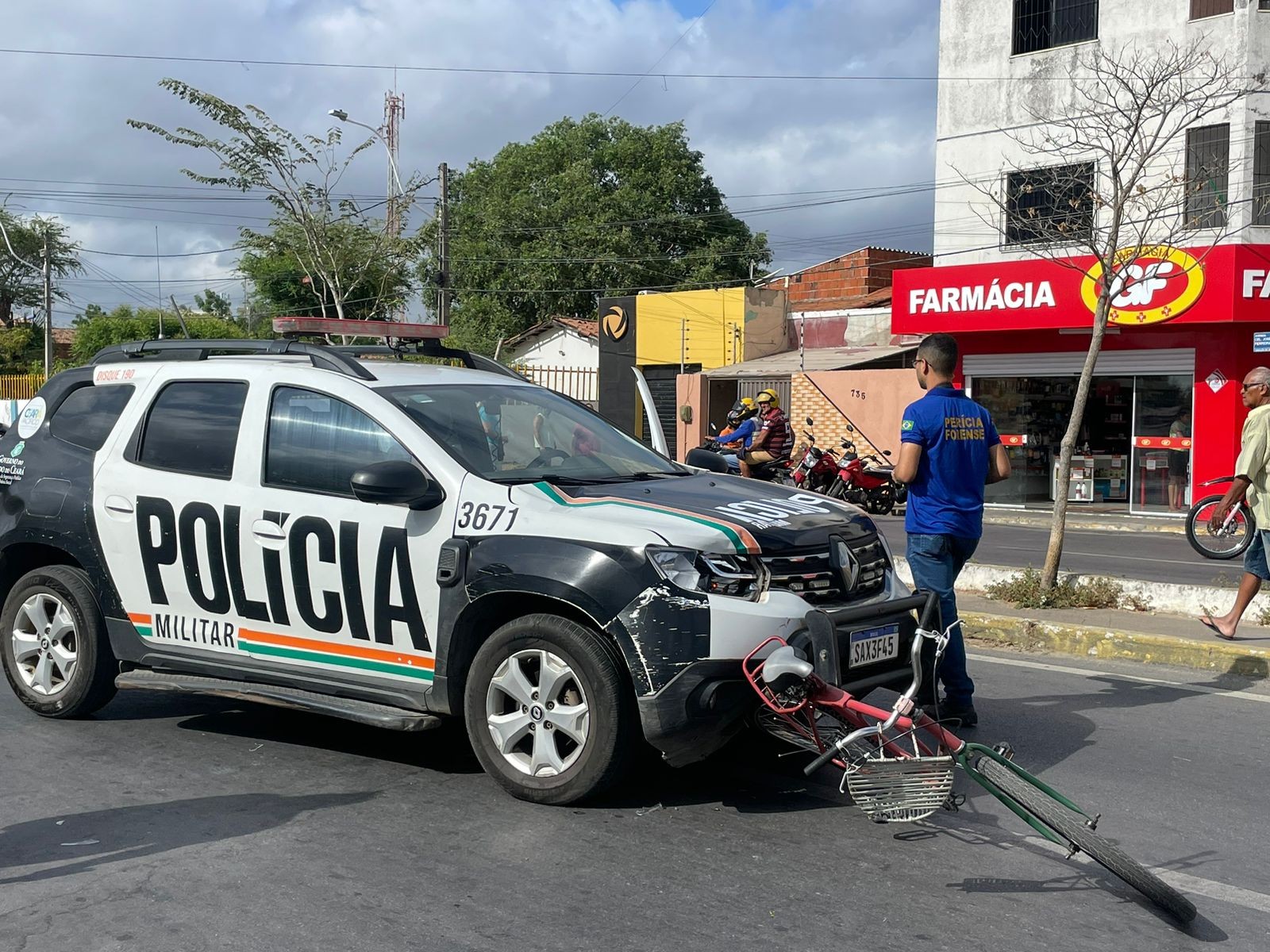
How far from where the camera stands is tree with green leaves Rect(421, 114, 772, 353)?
4928cm

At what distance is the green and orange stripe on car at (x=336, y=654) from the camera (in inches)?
205

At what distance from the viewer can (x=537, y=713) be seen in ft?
16.0

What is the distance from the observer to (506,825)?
4.74 meters

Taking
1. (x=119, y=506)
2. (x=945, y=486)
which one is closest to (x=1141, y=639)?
(x=945, y=486)

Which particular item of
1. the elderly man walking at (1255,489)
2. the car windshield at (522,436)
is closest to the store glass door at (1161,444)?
the elderly man walking at (1255,489)

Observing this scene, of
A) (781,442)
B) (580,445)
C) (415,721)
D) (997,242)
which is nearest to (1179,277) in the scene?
(997,242)

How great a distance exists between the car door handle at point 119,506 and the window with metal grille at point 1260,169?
58.5 feet

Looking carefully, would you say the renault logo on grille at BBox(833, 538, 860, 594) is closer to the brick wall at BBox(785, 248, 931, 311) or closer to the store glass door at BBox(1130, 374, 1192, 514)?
the store glass door at BBox(1130, 374, 1192, 514)

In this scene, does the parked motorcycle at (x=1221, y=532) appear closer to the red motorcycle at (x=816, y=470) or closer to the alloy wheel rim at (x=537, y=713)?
the red motorcycle at (x=816, y=470)

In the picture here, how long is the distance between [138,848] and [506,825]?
127cm

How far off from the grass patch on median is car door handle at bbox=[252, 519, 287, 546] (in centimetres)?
577

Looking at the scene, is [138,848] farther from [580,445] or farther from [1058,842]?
[1058,842]

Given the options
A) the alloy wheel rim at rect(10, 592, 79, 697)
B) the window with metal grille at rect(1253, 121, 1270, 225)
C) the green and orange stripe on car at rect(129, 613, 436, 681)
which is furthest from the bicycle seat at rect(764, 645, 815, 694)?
the window with metal grille at rect(1253, 121, 1270, 225)

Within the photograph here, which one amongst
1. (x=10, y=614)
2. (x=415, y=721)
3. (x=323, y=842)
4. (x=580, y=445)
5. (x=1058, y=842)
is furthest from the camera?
(x=10, y=614)
